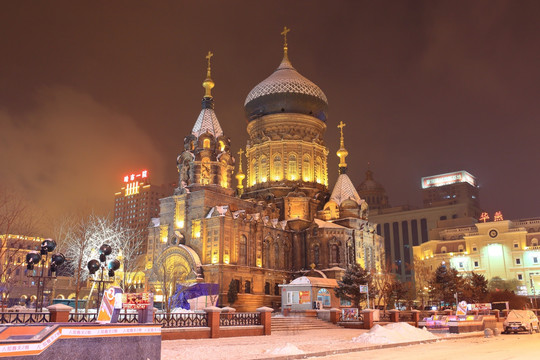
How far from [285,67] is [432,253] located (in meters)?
40.1

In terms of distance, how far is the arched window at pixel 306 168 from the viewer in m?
56.2

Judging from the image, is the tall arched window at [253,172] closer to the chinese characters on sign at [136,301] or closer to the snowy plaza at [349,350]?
the snowy plaza at [349,350]

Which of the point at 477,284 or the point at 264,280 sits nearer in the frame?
the point at 264,280

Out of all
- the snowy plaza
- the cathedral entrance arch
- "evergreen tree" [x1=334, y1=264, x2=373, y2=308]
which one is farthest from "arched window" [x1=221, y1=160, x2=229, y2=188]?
the snowy plaza

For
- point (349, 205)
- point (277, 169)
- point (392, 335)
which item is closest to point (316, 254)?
point (349, 205)

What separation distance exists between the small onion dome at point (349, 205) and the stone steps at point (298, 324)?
22.9 metres

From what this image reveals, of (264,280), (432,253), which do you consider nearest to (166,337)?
(264,280)

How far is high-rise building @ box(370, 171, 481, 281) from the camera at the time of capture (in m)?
108

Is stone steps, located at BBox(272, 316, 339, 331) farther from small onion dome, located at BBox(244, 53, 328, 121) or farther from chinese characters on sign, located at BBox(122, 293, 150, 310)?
small onion dome, located at BBox(244, 53, 328, 121)

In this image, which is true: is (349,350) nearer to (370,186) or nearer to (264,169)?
(264,169)

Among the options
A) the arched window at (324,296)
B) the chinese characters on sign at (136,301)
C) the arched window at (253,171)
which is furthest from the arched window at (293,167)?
A: the chinese characters on sign at (136,301)

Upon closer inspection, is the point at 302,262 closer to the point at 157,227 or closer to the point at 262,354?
the point at 157,227

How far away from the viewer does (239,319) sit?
2394 centimetres

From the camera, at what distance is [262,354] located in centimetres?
1548
